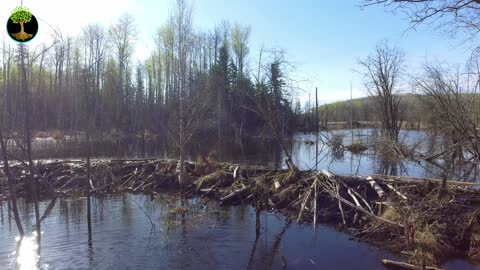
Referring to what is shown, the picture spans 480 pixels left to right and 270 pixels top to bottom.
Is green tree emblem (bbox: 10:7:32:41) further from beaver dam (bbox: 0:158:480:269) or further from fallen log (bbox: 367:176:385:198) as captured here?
fallen log (bbox: 367:176:385:198)

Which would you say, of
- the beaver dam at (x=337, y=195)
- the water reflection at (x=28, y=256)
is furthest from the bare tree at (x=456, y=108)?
the water reflection at (x=28, y=256)

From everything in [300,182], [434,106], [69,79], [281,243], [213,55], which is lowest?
[281,243]

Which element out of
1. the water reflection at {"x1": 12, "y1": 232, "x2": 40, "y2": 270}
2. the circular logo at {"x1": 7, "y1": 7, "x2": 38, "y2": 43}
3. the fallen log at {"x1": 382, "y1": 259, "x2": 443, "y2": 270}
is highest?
the circular logo at {"x1": 7, "y1": 7, "x2": 38, "y2": 43}

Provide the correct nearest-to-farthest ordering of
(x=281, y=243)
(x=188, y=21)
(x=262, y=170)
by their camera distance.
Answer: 1. (x=281, y=243)
2. (x=262, y=170)
3. (x=188, y=21)

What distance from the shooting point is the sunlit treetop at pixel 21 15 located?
4750mm

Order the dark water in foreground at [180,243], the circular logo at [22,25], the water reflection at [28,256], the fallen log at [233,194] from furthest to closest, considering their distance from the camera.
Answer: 1. the fallen log at [233,194]
2. the dark water in foreground at [180,243]
3. the water reflection at [28,256]
4. the circular logo at [22,25]

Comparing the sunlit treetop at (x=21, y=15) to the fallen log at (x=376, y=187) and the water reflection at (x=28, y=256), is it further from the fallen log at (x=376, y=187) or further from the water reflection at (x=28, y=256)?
the fallen log at (x=376, y=187)

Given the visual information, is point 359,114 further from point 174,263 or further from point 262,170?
point 174,263

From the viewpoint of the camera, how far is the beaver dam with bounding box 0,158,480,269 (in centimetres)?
845

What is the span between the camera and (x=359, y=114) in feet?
344

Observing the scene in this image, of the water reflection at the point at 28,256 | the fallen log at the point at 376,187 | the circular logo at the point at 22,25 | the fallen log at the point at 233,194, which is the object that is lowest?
the water reflection at the point at 28,256

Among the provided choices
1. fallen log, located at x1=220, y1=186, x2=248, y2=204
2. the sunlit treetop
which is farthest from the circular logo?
fallen log, located at x1=220, y1=186, x2=248, y2=204

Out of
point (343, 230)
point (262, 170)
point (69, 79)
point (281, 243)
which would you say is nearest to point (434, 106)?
point (262, 170)

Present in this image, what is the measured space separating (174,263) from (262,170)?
766 centimetres
